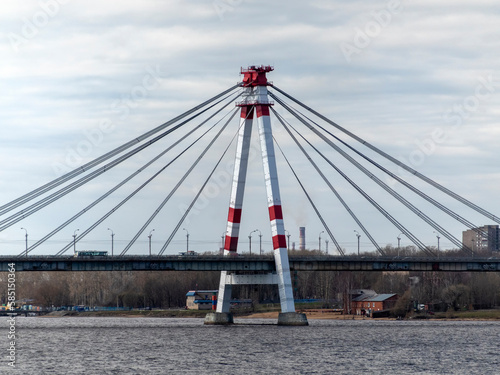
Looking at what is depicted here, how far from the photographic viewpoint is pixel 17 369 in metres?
60.2

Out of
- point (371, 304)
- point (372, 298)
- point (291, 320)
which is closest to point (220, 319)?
point (291, 320)

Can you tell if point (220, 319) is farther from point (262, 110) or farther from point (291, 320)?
point (262, 110)

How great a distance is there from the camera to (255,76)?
329ft

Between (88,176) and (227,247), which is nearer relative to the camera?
(88,176)

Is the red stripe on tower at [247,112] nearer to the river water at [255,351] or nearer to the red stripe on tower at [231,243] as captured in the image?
the red stripe on tower at [231,243]

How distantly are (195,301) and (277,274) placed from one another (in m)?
85.4

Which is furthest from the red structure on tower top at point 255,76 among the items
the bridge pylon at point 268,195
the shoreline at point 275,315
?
the shoreline at point 275,315

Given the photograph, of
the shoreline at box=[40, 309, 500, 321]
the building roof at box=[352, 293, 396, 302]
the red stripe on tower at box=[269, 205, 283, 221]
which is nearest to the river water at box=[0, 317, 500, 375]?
the red stripe on tower at box=[269, 205, 283, 221]

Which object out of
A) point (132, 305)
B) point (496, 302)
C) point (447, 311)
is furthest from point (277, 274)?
point (132, 305)

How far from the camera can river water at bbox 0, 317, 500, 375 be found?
60906 mm

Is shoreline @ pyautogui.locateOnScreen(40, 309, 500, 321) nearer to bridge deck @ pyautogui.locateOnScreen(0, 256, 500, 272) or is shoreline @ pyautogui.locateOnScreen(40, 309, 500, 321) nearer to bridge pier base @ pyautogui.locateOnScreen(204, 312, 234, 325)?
bridge deck @ pyautogui.locateOnScreen(0, 256, 500, 272)

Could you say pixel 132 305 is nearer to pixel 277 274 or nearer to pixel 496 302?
pixel 496 302

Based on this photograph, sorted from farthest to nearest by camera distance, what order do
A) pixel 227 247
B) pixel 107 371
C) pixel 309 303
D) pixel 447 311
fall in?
pixel 309 303 < pixel 447 311 < pixel 227 247 < pixel 107 371

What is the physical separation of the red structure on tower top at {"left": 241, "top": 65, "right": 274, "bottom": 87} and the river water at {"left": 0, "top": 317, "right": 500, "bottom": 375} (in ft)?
84.8
